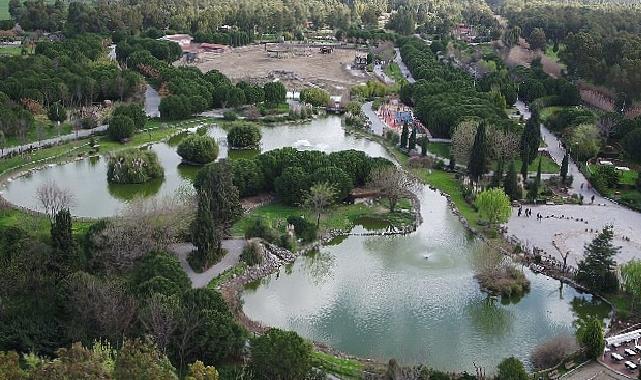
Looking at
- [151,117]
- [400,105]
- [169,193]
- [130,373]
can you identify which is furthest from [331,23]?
[130,373]

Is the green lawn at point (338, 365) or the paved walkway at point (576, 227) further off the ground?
the green lawn at point (338, 365)

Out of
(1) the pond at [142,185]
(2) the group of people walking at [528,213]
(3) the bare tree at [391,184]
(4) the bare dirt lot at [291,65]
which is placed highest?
(3) the bare tree at [391,184]

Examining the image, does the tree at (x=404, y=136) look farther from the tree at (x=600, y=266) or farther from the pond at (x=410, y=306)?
the tree at (x=600, y=266)

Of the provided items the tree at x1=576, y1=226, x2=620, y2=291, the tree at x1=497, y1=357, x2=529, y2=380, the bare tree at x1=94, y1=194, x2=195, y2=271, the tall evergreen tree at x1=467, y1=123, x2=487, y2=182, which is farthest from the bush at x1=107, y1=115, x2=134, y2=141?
the tree at x1=497, y1=357, x2=529, y2=380

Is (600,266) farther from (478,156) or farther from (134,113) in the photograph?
(134,113)

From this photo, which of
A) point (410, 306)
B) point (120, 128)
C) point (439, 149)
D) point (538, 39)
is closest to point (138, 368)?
point (410, 306)

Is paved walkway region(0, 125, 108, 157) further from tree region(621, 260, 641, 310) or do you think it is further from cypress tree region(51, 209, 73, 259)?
tree region(621, 260, 641, 310)

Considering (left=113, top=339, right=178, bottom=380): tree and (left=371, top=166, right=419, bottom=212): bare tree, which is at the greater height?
(left=113, top=339, right=178, bottom=380): tree

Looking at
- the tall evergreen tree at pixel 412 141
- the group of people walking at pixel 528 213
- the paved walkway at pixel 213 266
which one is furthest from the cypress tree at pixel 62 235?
the tall evergreen tree at pixel 412 141
